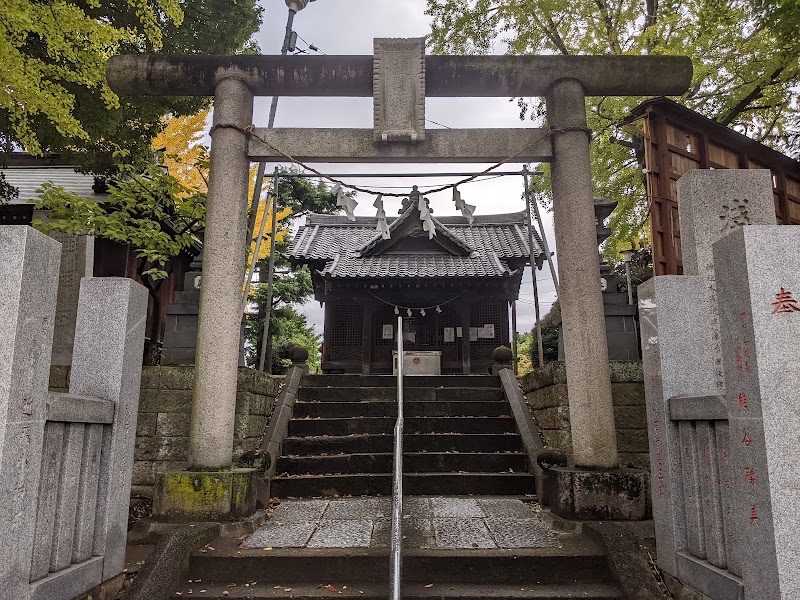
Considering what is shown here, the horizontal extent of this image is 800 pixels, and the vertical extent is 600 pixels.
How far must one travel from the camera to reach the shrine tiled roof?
53.8 ft

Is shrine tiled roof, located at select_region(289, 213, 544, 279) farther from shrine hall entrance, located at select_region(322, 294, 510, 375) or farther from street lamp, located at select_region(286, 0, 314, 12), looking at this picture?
street lamp, located at select_region(286, 0, 314, 12)

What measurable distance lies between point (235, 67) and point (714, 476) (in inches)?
247

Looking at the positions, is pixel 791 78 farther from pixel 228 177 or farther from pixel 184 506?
pixel 184 506

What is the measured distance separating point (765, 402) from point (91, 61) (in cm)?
884

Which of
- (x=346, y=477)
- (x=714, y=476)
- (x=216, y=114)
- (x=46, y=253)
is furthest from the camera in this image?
(x=346, y=477)

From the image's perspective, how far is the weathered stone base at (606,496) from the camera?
5406 mm

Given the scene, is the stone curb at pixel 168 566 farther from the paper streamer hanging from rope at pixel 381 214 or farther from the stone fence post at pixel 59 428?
the paper streamer hanging from rope at pixel 381 214

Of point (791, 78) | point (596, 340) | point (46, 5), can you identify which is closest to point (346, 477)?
point (596, 340)

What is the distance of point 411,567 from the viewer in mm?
4582

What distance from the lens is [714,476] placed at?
12.4 ft

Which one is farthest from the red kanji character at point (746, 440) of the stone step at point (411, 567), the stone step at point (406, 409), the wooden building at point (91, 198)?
the wooden building at point (91, 198)

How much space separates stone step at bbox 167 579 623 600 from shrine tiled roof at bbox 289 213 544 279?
11.8 metres

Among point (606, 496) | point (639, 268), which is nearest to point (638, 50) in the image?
point (639, 268)

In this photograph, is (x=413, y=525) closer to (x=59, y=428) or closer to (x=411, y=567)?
(x=411, y=567)
